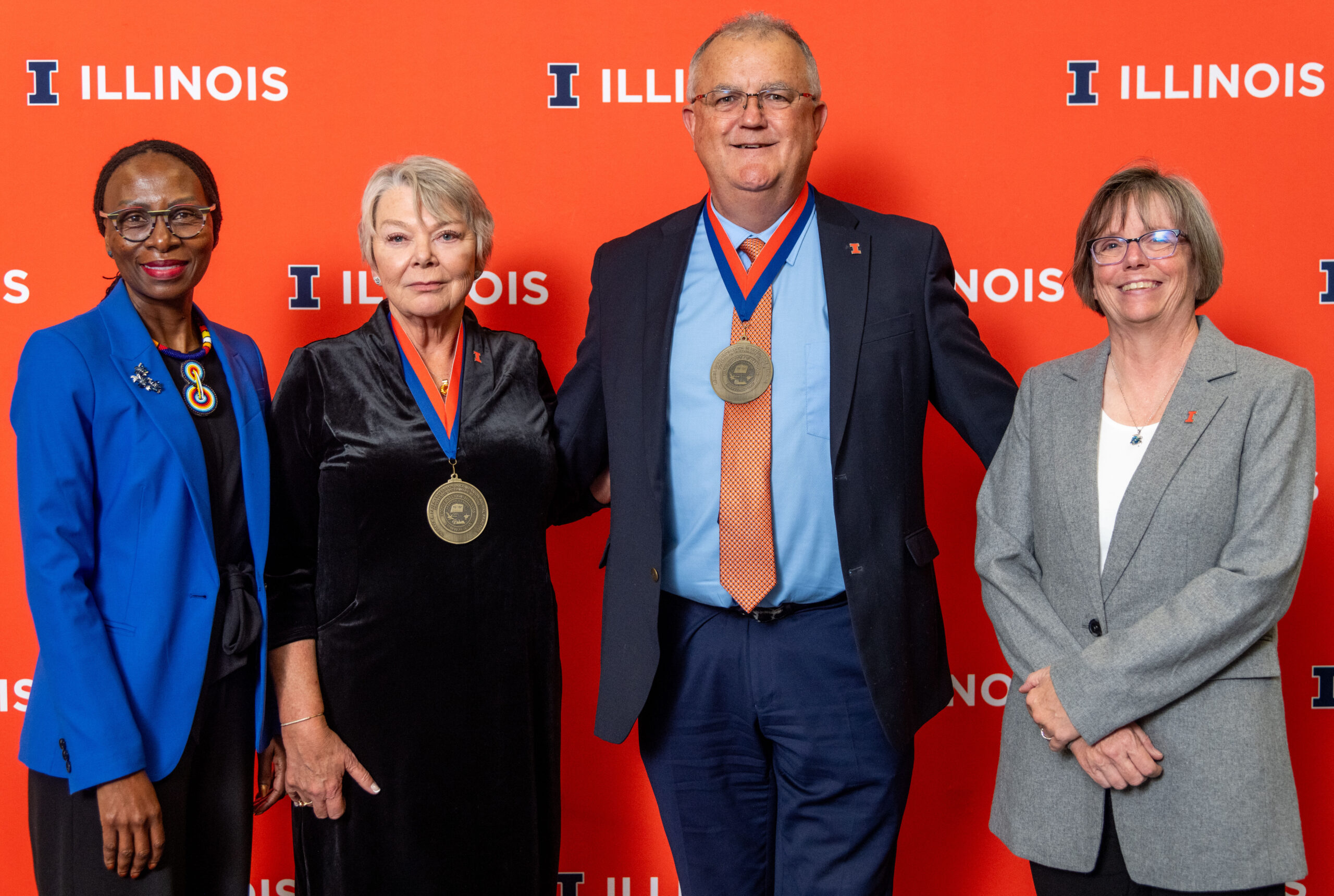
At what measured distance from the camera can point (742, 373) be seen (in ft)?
6.31

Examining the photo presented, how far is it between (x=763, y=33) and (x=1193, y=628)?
130 centimetres

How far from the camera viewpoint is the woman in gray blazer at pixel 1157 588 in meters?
1.61

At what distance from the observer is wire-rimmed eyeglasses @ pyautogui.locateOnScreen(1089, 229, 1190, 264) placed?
171 cm

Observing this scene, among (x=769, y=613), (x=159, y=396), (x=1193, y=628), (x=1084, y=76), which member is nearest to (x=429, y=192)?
(x=159, y=396)

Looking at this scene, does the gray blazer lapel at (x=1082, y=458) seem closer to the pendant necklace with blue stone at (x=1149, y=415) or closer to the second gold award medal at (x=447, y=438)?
the pendant necklace with blue stone at (x=1149, y=415)

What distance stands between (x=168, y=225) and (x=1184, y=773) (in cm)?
192

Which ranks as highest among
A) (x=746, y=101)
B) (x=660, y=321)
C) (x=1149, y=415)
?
(x=746, y=101)

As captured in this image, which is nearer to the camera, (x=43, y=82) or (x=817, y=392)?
(x=817, y=392)

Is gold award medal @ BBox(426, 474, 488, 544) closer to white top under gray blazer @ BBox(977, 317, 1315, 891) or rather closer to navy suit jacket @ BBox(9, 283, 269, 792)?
navy suit jacket @ BBox(9, 283, 269, 792)

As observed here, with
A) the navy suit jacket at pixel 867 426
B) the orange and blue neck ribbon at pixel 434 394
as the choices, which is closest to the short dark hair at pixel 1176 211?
the navy suit jacket at pixel 867 426

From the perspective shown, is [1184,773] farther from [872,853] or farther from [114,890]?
[114,890]

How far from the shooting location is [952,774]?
A: 114 inches

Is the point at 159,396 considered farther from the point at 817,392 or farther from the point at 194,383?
the point at 817,392

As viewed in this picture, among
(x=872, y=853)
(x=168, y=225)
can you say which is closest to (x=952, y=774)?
(x=872, y=853)
